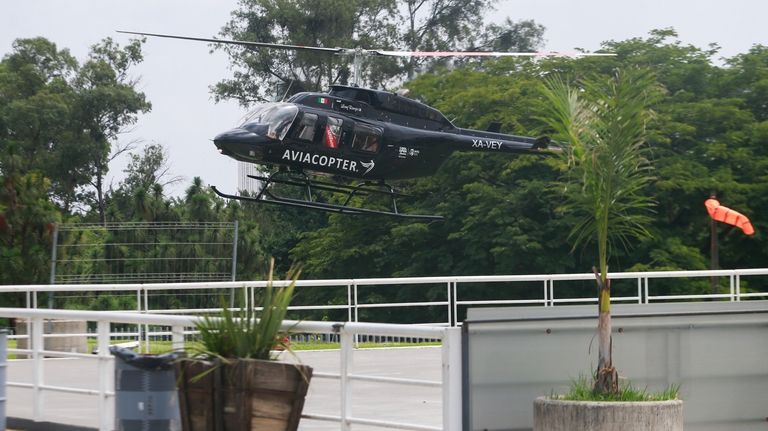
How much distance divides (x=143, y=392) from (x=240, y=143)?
16.0 meters

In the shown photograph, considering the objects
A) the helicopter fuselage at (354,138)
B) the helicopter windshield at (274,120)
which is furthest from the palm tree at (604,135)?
the helicopter windshield at (274,120)

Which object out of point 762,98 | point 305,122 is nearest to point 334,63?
point 762,98

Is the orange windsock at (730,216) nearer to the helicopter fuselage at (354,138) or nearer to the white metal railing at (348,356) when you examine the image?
the helicopter fuselage at (354,138)

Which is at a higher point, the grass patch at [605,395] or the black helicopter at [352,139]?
the black helicopter at [352,139]

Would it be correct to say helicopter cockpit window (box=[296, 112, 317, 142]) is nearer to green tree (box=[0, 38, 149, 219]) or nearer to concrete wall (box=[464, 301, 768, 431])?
concrete wall (box=[464, 301, 768, 431])

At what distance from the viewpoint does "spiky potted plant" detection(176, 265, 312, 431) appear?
907 centimetres

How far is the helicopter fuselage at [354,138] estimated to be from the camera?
25438 millimetres

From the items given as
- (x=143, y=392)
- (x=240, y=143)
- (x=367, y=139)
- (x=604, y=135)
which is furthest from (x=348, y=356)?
(x=367, y=139)

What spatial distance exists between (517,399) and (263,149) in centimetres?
1596

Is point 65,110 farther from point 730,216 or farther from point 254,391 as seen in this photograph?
point 254,391

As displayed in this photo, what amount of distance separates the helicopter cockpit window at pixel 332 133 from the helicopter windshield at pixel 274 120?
28.4 inches

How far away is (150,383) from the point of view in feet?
30.8

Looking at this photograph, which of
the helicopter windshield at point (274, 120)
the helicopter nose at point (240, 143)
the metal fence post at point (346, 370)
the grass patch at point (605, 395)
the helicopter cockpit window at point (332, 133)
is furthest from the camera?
the helicopter cockpit window at point (332, 133)

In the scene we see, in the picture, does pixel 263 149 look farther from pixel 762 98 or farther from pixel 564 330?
pixel 762 98
